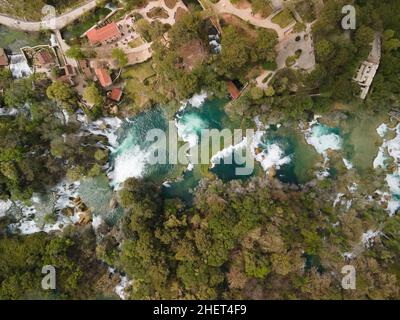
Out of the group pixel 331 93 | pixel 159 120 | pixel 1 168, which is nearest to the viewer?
pixel 1 168

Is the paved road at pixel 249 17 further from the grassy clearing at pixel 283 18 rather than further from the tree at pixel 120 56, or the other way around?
the tree at pixel 120 56

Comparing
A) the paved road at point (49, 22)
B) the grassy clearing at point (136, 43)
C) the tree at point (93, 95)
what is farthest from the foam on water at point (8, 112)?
the grassy clearing at point (136, 43)

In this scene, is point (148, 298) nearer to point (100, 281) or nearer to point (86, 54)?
point (100, 281)

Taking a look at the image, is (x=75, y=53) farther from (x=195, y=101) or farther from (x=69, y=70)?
(x=195, y=101)

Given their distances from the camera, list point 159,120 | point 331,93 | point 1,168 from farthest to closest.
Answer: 1. point 159,120
2. point 331,93
3. point 1,168

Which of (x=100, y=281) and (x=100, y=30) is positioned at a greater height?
(x=100, y=30)

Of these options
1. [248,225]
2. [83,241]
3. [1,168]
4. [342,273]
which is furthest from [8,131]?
[342,273]

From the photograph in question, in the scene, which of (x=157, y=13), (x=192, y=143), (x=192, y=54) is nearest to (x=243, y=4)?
(x=192, y=54)
